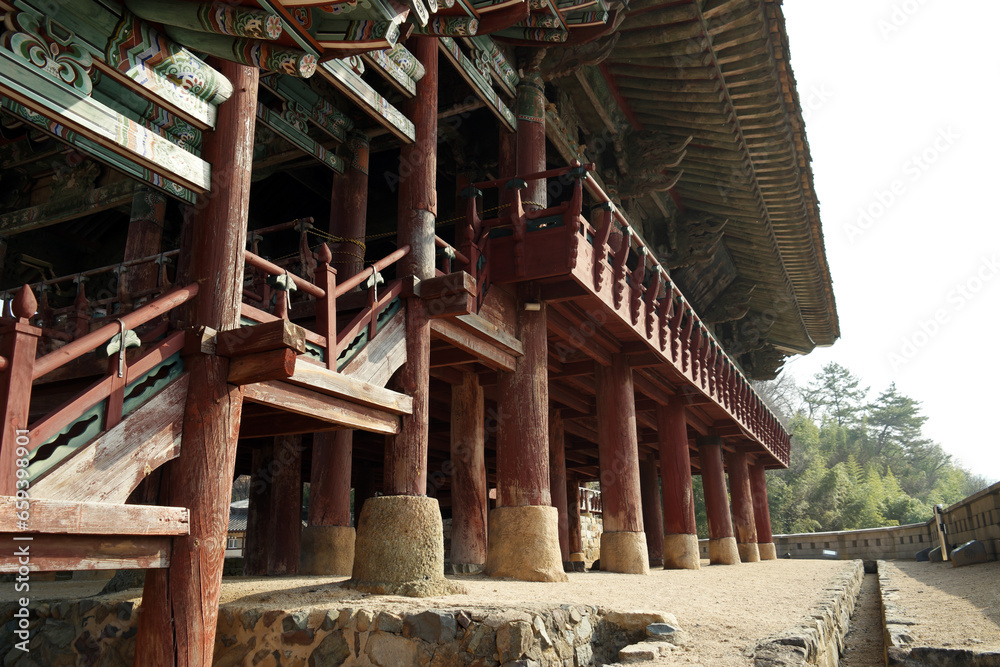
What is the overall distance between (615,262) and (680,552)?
5.47 meters

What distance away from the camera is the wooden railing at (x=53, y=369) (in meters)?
3.17

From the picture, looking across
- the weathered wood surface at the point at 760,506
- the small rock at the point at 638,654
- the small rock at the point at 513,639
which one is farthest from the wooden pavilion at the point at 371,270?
the weathered wood surface at the point at 760,506

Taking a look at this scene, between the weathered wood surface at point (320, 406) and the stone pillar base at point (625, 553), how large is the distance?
4.53 metres

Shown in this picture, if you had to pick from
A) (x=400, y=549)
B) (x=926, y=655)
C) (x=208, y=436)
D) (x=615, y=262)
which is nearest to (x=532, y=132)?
(x=615, y=262)

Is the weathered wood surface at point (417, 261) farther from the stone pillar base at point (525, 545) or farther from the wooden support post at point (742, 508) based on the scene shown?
the wooden support post at point (742, 508)

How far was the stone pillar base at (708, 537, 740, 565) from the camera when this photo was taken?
14.5 m

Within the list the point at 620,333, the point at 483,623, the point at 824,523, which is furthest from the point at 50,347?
the point at 824,523

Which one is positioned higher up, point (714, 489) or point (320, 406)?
point (714, 489)

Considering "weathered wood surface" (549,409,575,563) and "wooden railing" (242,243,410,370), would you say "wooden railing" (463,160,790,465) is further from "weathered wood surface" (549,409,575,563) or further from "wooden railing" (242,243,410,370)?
"weathered wood surface" (549,409,575,563)

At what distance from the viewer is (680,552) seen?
11.5 metres

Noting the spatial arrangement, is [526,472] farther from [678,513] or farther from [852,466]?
[852,466]

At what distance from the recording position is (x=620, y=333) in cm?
944

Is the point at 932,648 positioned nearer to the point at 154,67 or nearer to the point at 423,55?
the point at 154,67

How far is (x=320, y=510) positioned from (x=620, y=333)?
432 cm
